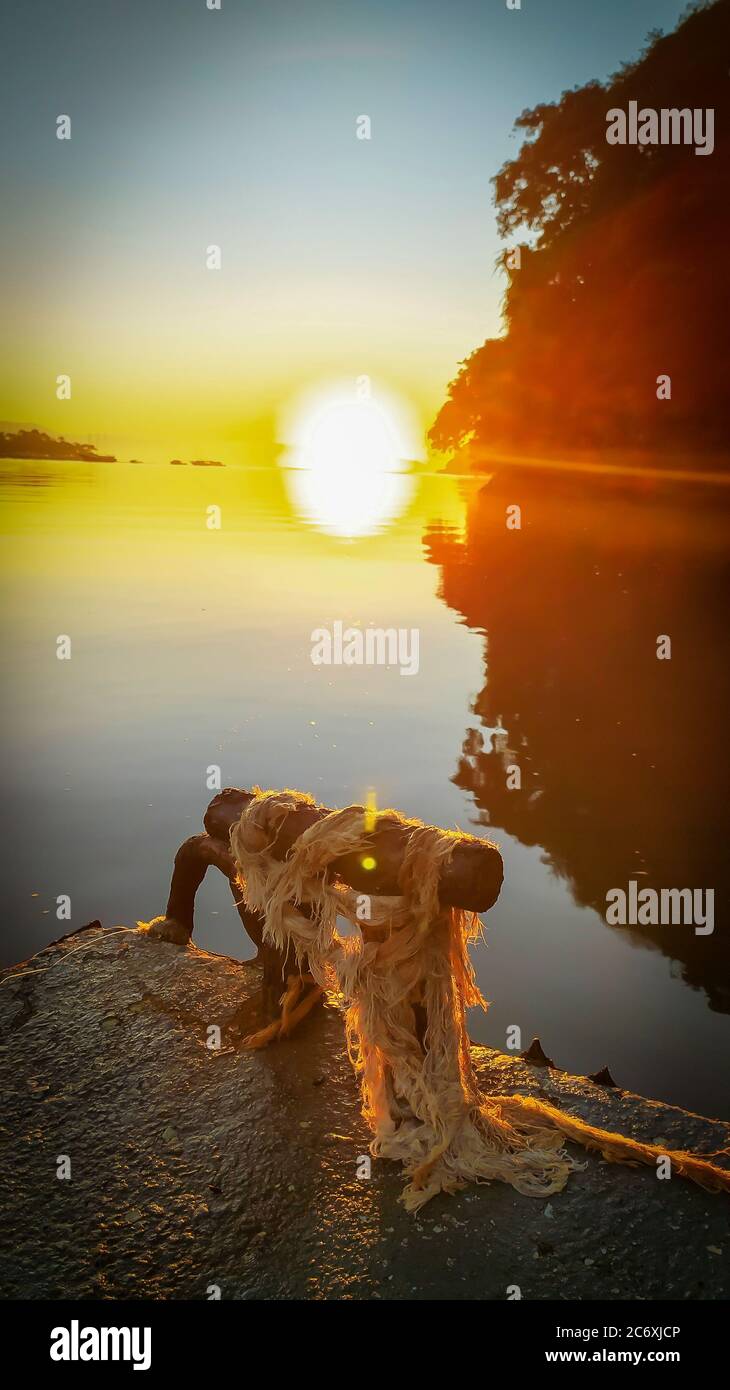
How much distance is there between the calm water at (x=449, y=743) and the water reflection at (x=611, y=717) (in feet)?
0.17

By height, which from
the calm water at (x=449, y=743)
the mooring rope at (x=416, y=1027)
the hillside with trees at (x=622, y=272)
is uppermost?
the hillside with trees at (x=622, y=272)

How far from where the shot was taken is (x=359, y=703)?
15.7 meters

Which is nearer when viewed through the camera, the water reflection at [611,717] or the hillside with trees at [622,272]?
the water reflection at [611,717]

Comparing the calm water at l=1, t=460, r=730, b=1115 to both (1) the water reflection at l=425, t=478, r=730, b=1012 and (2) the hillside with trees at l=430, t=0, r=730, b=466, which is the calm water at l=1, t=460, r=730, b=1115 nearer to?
(1) the water reflection at l=425, t=478, r=730, b=1012

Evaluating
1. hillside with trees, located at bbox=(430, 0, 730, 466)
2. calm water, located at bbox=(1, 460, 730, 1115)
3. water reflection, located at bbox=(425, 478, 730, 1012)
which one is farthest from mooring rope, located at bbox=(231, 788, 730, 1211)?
hillside with trees, located at bbox=(430, 0, 730, 466)

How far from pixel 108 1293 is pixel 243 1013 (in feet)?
5.24

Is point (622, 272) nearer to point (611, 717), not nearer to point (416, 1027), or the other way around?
point (611, 717)

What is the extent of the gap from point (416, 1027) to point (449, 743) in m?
9.59

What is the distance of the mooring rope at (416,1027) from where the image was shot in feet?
11.3

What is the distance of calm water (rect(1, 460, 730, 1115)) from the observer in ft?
23.7

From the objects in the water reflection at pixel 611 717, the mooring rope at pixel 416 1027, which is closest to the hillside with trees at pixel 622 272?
the water reflection at pixel 611 717

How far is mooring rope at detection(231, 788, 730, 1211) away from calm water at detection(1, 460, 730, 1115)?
8.45ft

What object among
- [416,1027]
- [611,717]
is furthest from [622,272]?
[416,1027]

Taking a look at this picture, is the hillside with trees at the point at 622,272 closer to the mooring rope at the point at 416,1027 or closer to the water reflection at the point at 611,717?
the water reflection at the point at 611,717
